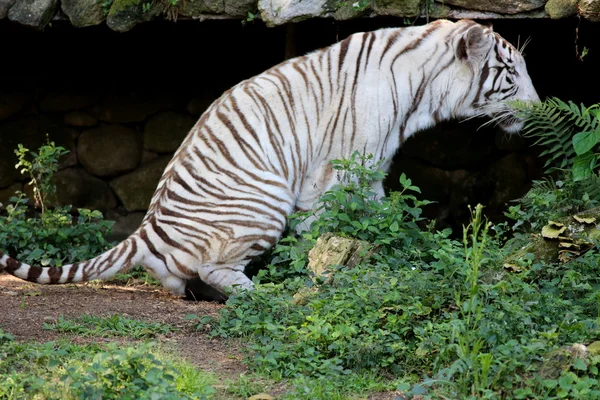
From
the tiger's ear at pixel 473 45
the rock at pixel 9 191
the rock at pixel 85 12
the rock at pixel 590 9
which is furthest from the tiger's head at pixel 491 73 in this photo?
the rock at pixel 9 191

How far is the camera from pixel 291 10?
20.8 feet

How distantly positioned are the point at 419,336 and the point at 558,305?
2.28 ft

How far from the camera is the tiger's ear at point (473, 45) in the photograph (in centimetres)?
605

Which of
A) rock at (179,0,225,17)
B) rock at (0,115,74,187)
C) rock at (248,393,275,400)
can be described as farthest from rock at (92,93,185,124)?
rock at (248,393,275,400)

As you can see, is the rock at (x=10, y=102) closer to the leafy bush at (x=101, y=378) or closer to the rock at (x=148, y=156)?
the rock at (x=148, y=156)

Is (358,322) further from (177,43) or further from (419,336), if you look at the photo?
(177,43)

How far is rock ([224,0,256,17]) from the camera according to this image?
258 inches

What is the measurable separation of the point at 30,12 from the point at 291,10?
86.0 inches

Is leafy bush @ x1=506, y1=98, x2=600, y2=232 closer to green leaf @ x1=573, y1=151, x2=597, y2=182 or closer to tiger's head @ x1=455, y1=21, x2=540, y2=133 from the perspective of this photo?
green leaf @ x1=573, y1=151, x2=597, y2=182

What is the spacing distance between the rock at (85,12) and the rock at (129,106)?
1.64 meters

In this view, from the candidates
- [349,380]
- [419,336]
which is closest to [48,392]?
[349,380]

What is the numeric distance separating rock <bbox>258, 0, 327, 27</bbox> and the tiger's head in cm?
107

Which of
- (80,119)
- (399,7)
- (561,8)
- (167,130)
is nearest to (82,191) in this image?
(80,119)

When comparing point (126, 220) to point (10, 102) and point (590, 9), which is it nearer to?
point (10, 102)
